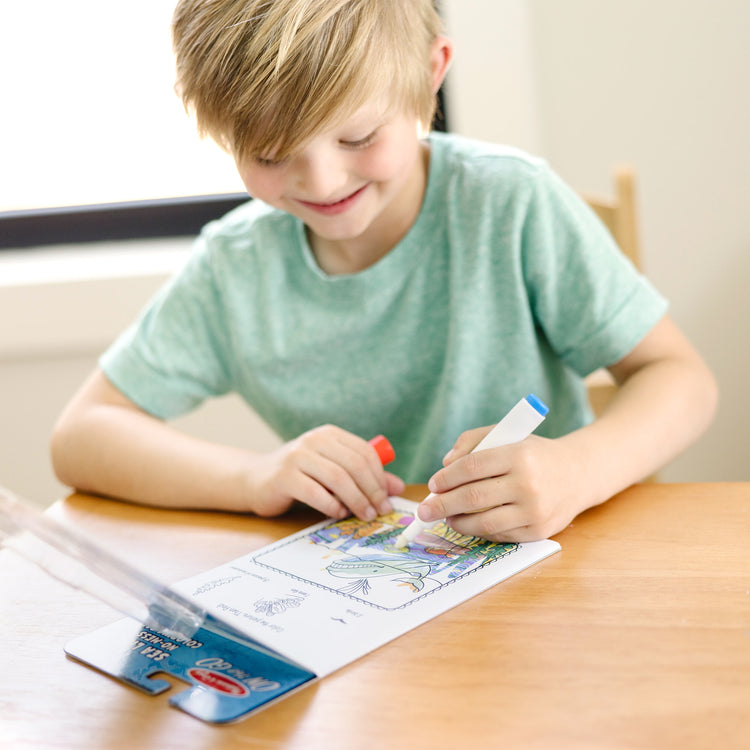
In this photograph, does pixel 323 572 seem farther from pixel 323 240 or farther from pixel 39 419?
pixel 39 419

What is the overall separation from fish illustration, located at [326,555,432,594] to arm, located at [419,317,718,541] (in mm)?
34

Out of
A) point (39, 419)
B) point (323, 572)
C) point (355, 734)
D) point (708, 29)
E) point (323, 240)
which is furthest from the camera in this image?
point (39, 419)

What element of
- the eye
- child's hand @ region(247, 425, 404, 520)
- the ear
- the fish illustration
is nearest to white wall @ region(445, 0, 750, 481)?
the ear

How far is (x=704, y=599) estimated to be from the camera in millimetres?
461

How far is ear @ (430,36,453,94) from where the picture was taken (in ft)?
2.38

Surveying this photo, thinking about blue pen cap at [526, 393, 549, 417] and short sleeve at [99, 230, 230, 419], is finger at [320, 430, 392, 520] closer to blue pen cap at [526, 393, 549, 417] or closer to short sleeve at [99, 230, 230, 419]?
blue pen cap at [526, 393, 549, 417]

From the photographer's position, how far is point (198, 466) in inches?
28.0

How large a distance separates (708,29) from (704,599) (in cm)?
102

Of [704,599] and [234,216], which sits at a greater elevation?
[234,216]

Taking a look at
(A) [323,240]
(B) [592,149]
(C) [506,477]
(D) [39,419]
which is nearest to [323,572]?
(C) [506,477]

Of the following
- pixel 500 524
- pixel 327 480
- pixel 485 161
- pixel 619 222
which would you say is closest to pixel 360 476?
pixel 327 480

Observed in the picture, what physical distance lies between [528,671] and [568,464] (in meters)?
0.19

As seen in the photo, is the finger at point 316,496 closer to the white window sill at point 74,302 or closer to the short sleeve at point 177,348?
the short sleeve at point 177,348

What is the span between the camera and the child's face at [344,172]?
2.10 ft
